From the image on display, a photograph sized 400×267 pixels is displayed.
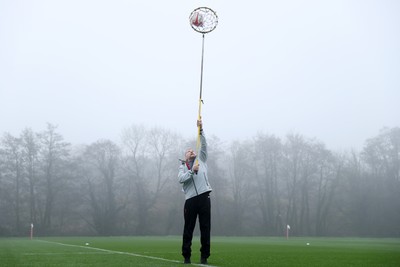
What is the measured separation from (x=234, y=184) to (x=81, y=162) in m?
21.7

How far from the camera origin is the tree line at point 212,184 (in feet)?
190

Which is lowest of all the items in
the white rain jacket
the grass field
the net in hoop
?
the grass field

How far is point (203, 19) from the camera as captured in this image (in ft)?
35.6

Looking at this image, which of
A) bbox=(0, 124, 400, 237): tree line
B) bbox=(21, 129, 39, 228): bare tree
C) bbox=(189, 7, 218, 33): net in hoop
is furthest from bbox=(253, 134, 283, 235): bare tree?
bbox=(189, 7, 218, 33): net in hoop

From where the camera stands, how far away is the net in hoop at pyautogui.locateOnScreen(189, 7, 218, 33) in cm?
1079

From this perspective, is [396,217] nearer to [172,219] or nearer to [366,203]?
[366,203]

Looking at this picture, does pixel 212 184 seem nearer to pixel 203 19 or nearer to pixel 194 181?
pixel 203 19

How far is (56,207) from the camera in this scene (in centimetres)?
5756

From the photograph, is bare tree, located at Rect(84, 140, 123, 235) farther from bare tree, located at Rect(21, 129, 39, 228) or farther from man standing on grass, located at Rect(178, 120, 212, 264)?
man standing on grass, located at Rect(178, 120, 212, 264)

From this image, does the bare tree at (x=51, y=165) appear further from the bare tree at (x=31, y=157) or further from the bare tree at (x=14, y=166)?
the bare tree at (x=14, y=166)

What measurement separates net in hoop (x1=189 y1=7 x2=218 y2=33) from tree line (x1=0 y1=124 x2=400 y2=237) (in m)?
49.0

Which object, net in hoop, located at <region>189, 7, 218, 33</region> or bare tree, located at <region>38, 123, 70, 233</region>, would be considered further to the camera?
bare tree, located at <region>38, 123, 70, 233</region>

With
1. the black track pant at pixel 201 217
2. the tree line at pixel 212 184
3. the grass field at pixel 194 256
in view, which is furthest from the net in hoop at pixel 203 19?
the tree line at pixel 212 184

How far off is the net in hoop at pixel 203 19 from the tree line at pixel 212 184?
48986 mm
